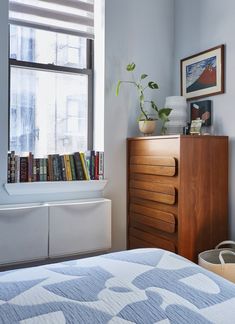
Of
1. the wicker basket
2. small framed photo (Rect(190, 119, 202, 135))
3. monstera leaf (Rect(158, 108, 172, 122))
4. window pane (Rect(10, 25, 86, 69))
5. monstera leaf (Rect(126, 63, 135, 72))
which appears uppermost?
window pane (Rect(10, 25, 86, 69))

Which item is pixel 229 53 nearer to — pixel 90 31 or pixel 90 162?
pixel 90 31

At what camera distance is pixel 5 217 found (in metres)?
2.15

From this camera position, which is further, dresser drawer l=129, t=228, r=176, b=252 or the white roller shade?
the white roller shade

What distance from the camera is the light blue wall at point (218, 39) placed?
7.61 feet

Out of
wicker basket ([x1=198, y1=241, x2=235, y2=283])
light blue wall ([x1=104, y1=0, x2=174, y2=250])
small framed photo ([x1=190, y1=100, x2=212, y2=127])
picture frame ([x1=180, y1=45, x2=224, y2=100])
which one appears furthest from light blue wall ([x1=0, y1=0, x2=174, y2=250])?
wicker basket ([x1=198, y1=241, x2=235, y2=283])

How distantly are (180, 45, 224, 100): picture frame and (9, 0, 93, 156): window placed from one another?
2.63 ft

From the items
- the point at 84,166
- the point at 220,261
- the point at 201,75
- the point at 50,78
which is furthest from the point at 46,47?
the point at 220,261

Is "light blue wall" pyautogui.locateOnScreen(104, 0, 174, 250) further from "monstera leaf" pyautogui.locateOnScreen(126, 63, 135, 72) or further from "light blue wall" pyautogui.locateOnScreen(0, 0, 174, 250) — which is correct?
"monstera leaf" pyautogui.locateOnScreen(126, 63, 135, 72)

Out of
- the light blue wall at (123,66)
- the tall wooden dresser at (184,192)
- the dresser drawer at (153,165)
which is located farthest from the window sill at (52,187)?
the tall wooden dresser at (184,192)

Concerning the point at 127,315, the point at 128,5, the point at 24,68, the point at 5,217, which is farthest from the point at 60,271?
the point at 128,5

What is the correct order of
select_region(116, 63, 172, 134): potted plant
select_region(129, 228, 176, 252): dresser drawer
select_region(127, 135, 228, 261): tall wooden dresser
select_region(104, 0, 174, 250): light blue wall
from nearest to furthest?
select_region(127, 135, 228, 261): tall wooden dresser
select_region(129, 228, 176, 252): dresser drawer
select_region(116, 63, 172, 134): potted plant
select_region(104, 0, 174, 250): light blue wall

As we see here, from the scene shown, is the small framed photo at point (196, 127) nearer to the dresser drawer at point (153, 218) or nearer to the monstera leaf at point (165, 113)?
the monstera leaf at point (165, 113)

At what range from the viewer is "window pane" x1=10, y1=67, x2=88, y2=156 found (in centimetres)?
251

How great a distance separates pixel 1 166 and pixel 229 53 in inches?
71.3
